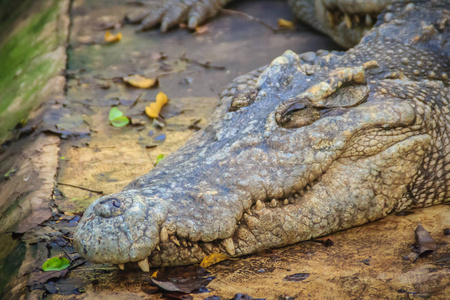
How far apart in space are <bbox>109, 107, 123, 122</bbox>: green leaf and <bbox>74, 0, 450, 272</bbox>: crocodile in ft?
4.57

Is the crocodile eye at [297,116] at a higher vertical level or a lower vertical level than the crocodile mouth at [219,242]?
higher

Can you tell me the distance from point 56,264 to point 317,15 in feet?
13.0

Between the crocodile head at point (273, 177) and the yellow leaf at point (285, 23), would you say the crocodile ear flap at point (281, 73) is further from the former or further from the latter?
the yellow leaf at point (285, 23)

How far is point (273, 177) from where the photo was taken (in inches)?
95.9

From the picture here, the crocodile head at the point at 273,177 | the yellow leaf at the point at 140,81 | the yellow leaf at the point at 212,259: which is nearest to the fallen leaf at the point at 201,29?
the yellow leaf at the point at 140,81

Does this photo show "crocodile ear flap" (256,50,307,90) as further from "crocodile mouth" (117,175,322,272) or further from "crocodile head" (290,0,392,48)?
"crocodile head" (290,0,392,48)

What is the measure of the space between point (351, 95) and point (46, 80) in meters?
3.20

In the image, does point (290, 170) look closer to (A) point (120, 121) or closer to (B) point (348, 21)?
(A) point (120, 121)

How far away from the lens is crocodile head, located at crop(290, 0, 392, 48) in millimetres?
4178

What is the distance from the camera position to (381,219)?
276cm

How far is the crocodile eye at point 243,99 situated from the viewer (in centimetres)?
288

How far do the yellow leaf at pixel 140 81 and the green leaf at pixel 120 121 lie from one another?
66cm

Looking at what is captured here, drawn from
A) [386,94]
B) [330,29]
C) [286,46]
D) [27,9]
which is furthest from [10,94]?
[386,94]

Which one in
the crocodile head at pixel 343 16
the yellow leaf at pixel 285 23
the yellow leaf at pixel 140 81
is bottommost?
the yellow leaf at pixel 140 81
